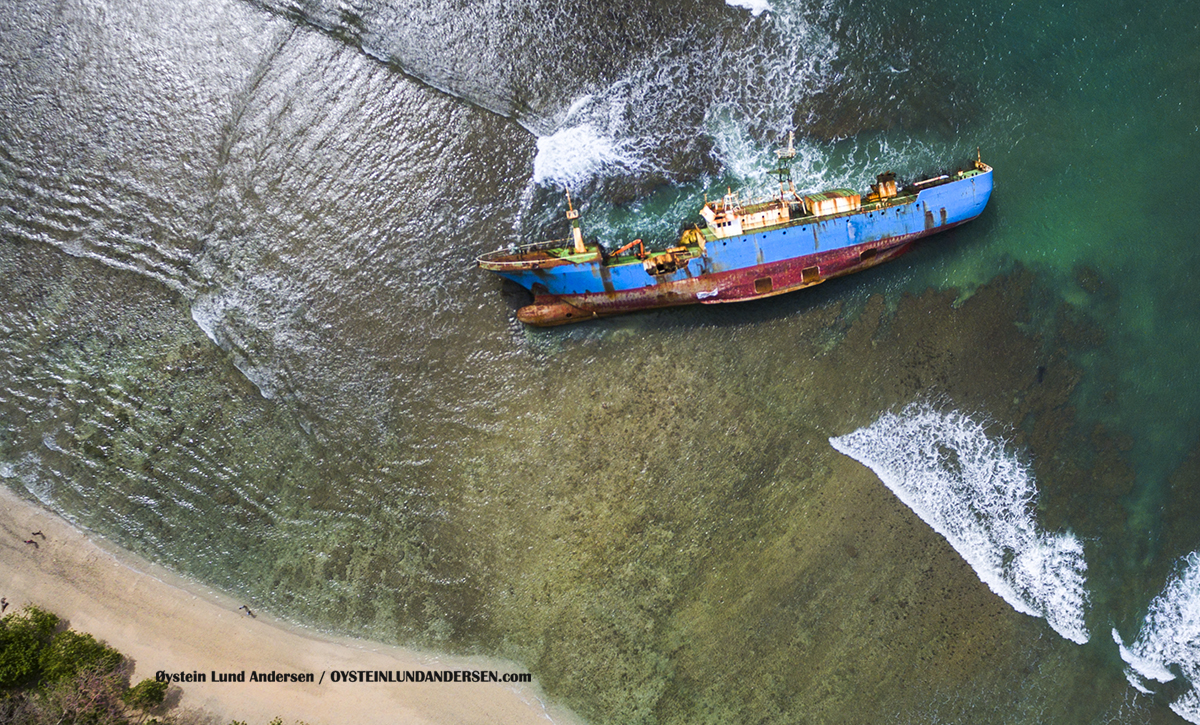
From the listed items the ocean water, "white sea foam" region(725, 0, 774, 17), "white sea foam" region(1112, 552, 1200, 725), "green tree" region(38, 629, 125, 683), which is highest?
"white sea foam" region(725, 0, 774, 17)

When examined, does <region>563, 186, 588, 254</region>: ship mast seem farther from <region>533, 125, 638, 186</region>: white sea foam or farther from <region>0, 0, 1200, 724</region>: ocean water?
<region>533, 125, 638, 186</region>: white sea foam

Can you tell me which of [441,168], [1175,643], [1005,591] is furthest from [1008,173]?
[441,168]

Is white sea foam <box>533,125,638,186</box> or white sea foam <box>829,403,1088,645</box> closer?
white sea foam <box>533,125,638,186</box>

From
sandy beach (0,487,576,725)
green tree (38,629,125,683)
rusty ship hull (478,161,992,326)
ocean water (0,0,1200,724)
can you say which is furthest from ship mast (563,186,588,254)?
green tree (38,629,125,683)

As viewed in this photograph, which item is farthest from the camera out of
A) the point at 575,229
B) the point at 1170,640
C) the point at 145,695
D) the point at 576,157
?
the point at 1170,640

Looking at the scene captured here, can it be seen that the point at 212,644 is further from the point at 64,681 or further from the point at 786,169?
the point at 786,169

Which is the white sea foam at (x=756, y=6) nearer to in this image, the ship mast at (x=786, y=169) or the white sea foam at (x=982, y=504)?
the ship mast at (x=786, y=169)

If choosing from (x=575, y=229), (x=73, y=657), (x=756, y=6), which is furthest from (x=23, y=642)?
(x=756, y=6)
